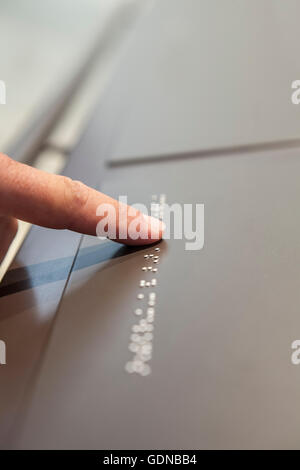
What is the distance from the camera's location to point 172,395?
399mm

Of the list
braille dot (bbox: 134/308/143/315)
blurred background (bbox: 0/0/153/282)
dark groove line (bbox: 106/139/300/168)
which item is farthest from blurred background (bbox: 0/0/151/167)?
braille dot (bbox: 134/308/143/315)

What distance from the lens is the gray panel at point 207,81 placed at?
0.71 meters

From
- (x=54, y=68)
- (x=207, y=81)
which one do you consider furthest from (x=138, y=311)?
(x=54, y=68)

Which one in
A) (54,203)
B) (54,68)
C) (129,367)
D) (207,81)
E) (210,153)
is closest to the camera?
(129,367)

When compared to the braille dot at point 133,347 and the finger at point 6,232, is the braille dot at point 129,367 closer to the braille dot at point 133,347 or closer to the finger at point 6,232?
the braille dot at point 133,347

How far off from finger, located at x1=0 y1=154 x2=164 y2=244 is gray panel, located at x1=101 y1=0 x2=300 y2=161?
0.17m

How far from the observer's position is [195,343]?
0.44 meters

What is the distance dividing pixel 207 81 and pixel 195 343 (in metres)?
0.52

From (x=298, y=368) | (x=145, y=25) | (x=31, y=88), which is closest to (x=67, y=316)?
(x=298, y=368)

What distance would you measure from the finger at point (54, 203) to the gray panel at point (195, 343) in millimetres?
26

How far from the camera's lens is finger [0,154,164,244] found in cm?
55

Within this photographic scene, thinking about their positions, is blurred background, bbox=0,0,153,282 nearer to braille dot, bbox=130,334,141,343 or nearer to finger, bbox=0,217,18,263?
finger, bbox=0,217,18,263

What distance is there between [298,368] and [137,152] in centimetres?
40

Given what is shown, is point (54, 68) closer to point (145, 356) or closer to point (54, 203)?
point (54, 203)
